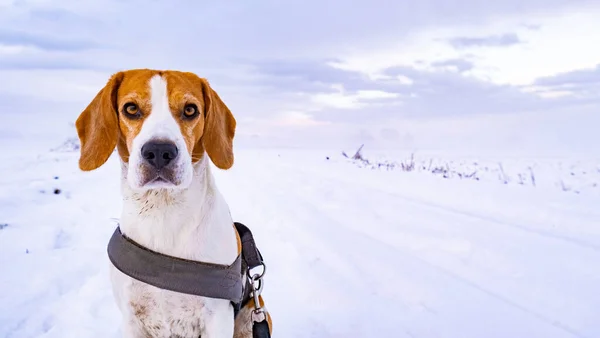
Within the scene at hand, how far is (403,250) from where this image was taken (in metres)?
5.46

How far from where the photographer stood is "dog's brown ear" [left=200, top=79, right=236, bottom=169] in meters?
2.87

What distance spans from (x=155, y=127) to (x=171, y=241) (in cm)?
72

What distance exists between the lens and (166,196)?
2.71 metres

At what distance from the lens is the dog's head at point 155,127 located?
8.13ft

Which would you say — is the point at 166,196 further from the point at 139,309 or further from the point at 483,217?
the point at 483,217

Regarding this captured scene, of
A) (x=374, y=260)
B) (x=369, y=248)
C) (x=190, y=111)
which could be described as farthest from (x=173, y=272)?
(x=369, y=248)

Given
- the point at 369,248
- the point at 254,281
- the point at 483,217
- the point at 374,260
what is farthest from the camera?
the point at 483,217

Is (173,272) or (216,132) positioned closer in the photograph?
(173,272)

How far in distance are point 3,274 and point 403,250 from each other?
14.7ft

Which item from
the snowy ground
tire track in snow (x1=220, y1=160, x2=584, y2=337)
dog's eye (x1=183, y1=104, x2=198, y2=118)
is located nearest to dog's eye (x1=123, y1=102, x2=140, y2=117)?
dog's eye (x1=183, y1=104, x2=198, y2=118)

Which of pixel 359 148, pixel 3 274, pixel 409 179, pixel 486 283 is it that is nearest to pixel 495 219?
pixel 486 283

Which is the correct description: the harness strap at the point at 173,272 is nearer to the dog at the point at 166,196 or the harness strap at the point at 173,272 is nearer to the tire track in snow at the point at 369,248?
the dog at the point at 166,196

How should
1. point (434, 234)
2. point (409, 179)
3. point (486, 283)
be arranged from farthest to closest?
point (409, 179) → point (434, 234) → point (486, 283)

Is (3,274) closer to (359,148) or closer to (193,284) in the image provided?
(193,284)
